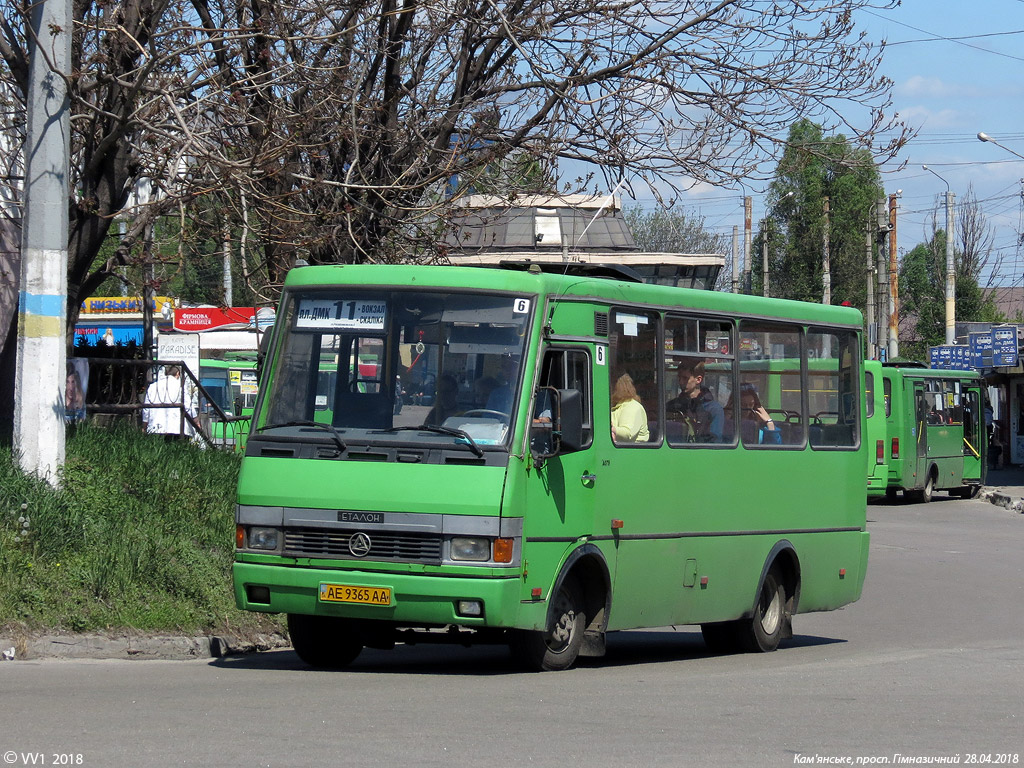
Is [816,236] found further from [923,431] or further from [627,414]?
[627,414]

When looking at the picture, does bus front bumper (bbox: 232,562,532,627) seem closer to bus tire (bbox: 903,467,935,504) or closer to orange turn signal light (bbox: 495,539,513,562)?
orange turn signal light (bbox: 495,539,513,562)

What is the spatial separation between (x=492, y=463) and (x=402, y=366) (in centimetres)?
95

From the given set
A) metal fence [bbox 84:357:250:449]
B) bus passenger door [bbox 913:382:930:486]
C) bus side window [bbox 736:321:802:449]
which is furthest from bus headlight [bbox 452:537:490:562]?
bus passenger door [bbox 913:382:930:486]

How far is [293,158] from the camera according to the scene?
16.1m

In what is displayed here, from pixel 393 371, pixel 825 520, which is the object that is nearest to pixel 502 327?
pixel 393 371

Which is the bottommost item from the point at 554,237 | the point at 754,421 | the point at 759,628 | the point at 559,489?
the point at 759,628

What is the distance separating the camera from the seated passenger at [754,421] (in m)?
11.7

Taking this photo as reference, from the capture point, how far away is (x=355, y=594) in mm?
8898

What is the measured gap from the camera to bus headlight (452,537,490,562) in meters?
8.81

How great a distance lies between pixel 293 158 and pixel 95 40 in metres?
2.48

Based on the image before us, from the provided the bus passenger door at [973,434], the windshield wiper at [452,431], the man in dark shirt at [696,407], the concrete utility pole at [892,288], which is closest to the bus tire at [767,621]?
the man in dark shirt at [696,407]

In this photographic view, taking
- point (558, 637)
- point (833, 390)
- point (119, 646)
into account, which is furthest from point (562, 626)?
point (833, 390)

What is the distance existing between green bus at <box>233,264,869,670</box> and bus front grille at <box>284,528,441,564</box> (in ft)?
0.05

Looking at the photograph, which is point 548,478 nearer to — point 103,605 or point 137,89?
point 103,605
